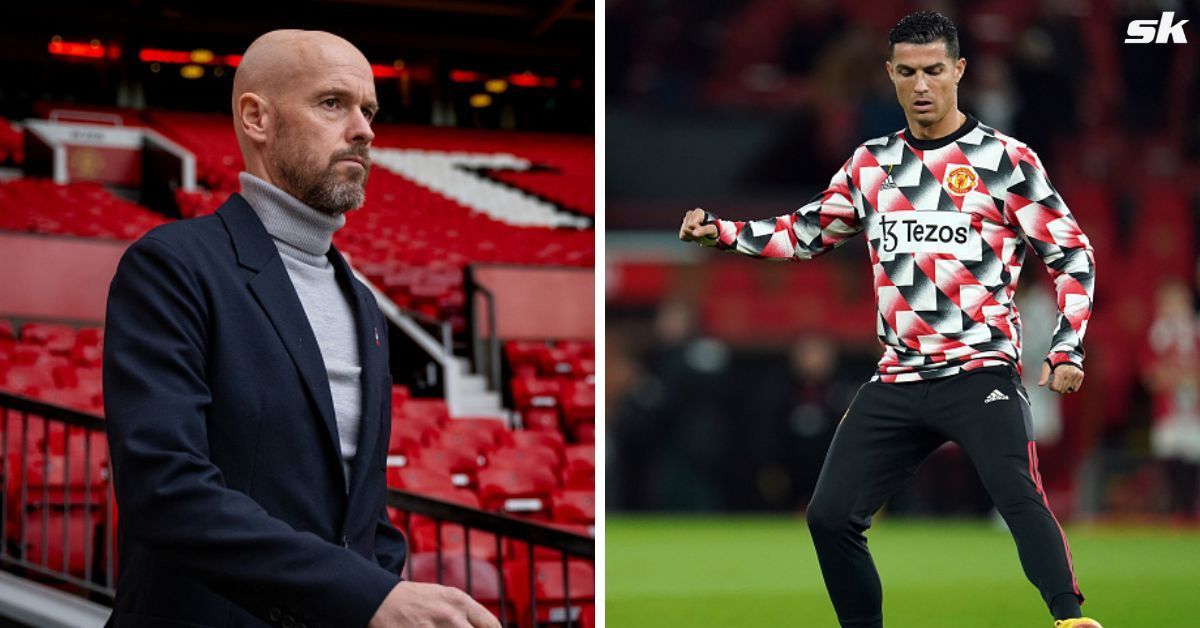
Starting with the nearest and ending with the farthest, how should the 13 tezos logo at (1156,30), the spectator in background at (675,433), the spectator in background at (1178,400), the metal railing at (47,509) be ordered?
1. the 13 tezos logo at (1156,30)
2. the metal railing at (47,509)
3. the spectator in background at (675,433)
4. the spectator in background at (1178,400)

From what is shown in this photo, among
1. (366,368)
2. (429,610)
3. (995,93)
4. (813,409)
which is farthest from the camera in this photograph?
(995,93)

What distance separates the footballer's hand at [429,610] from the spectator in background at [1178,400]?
10149 mm

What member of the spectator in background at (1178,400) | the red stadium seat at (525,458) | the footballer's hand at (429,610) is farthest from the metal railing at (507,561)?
the spectator in background at (1178,400)

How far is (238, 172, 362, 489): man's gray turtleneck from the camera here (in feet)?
5.91

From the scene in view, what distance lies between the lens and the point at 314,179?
6.09 ft

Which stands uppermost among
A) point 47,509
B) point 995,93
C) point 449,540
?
point 995,93

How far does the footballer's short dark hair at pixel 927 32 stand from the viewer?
123 inches

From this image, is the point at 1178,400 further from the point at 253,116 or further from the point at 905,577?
the point at 253,116

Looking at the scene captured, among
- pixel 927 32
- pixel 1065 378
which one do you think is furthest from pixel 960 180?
pixel 1065 378

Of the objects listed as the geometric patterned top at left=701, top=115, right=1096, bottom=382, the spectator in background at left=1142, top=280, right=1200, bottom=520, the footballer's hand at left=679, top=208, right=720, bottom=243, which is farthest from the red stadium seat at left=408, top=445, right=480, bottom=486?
the spectator in background at left=1142, top=280, right=1200, bottom=520

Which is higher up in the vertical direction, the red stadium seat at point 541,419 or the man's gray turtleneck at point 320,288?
the man's gray turtleneck at point 320,288

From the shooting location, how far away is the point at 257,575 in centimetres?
150

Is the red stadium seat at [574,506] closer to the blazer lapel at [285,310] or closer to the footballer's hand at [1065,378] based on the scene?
the footballer's hand at [1065,378]

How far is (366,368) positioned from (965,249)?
5.85 ft
